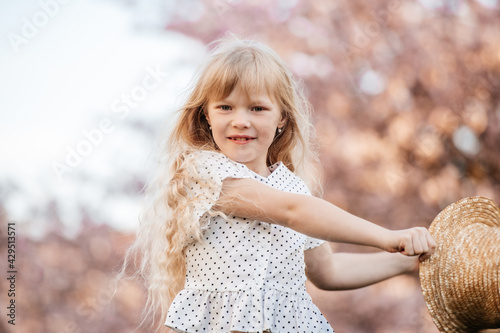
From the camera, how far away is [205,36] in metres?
5.70

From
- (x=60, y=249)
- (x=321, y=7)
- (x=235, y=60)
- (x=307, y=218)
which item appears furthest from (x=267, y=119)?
(x=60, y=249)

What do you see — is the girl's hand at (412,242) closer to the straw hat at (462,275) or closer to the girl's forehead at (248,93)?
the straw hat at (462,275)

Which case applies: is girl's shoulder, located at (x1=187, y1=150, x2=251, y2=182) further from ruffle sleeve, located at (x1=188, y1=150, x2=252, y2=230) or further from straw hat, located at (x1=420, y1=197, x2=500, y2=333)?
straw hat, located at (x1=420, y1=197, x2=500, y2=333)

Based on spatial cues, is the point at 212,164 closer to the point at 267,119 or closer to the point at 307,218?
the point at 267,119

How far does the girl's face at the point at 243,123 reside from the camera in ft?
→ 6.68

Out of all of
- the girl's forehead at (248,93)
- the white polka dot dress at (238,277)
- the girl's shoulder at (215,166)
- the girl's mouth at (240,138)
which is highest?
the girl's forehead at (248,93)

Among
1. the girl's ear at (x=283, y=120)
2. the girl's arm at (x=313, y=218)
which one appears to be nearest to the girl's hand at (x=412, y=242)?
the girl's arm at (x=313, y=218)

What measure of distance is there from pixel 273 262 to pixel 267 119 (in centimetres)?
42

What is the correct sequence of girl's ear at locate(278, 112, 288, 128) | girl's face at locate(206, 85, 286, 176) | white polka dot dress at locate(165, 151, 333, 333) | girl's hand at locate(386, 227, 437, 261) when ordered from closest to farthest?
girl's hand at locate(386, 227, 437, 261)
white polka dot dress at locate(165, 151, 333, 333)
girl's face at locate(206, 85, 286, 176)
girl's ear at locate(278, 112, 288, 128)

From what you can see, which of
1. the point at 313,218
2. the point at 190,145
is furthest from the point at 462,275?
the point at 190,145

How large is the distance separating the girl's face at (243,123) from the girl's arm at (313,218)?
0.14 metres

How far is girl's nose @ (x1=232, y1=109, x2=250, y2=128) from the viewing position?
6.59 feet

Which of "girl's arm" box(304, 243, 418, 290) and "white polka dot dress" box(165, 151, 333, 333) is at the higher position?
"girl's arm" box(304, 243, 418, 290)

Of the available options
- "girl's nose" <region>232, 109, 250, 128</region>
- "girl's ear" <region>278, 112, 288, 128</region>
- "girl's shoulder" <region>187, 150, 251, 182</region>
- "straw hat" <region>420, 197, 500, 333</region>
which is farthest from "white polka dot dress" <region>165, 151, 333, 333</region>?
"straw hat" <region>420, 197, 500, 333</region>
